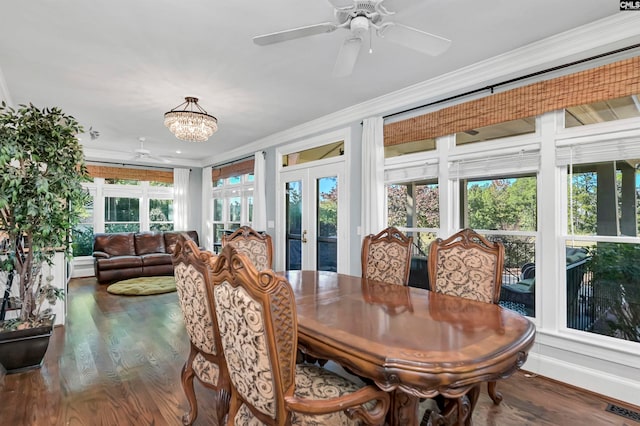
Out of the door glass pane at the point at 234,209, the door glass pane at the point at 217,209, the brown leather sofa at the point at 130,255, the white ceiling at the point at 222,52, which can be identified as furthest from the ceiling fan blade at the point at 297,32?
the door glass pane at the point at 217,209

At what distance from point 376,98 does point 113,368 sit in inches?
143

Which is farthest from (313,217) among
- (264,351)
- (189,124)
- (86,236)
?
(86,236)

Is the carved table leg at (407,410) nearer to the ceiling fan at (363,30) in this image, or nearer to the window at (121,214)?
the ceiling fan at (363,30)

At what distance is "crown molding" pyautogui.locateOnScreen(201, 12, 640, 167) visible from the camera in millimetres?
2283

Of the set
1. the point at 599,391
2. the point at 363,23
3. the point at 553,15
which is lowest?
the point at 599,391

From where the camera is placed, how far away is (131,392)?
7.67 feet

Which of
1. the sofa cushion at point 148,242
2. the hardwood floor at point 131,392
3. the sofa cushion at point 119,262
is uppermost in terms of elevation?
the sofa cushion at point 148,242

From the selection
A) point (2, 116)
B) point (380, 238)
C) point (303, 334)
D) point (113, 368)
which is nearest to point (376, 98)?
point (380, 238)

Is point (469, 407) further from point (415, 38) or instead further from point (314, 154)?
point (314, 154)

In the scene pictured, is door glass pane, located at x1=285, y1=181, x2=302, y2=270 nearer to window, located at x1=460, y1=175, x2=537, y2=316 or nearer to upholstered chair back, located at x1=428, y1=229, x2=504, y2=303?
window, located at x1=460, y1=175, x2=537, y2=316

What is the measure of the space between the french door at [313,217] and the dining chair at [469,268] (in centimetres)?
200

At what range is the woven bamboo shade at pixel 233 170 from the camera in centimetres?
626

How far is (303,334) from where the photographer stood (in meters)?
1.53

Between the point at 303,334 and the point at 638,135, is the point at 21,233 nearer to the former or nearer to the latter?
the point at 303,334
